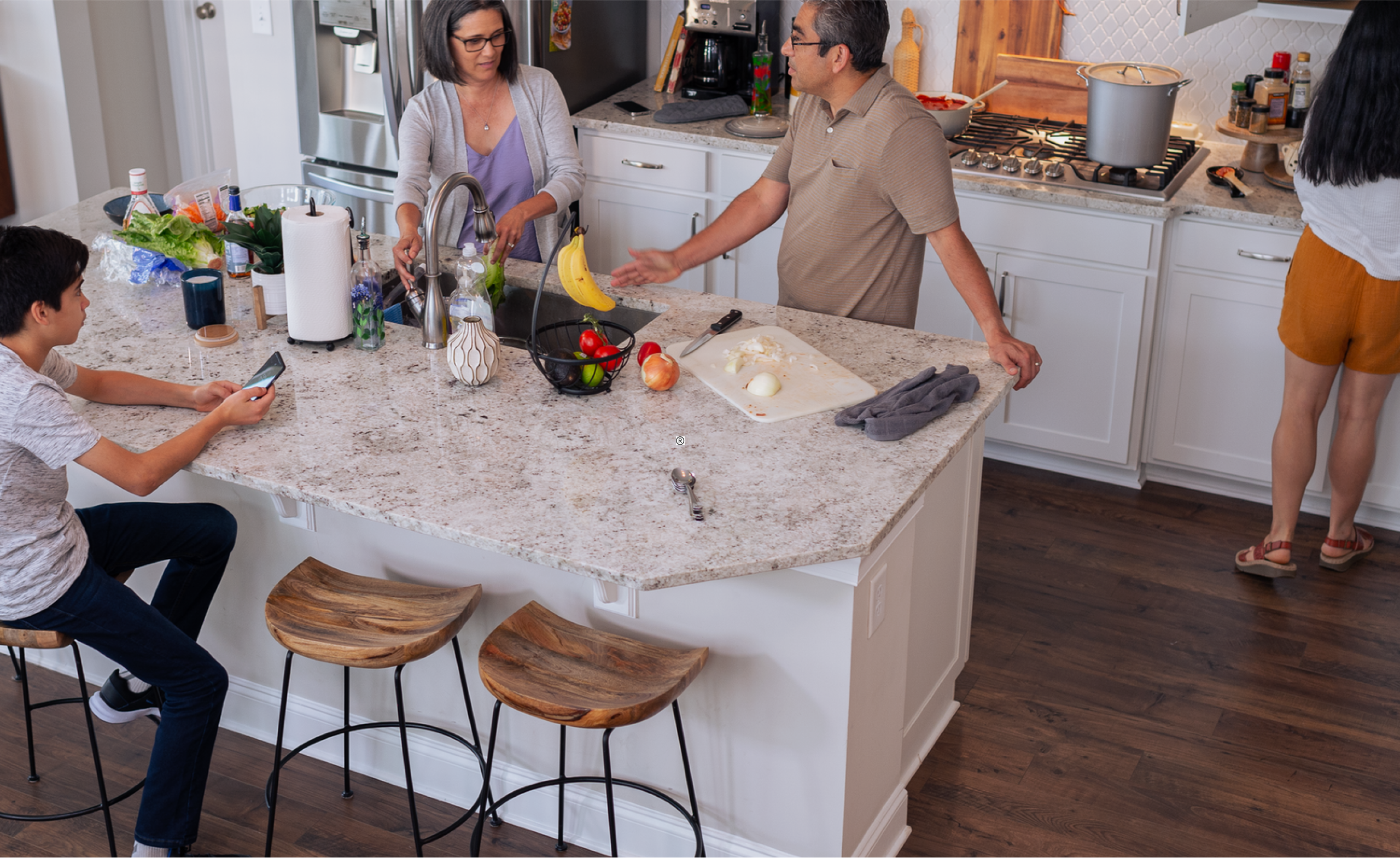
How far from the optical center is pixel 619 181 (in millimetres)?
4477

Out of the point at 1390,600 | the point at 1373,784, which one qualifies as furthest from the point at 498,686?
the point at 1390,600

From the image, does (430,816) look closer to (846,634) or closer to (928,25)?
(846,634)

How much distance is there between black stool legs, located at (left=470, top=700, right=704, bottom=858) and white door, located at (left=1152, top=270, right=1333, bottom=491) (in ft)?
7.09

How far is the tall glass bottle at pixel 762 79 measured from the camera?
171 inches

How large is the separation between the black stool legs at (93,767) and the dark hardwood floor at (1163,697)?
161 cm

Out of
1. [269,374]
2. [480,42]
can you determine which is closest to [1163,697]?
[269,374]

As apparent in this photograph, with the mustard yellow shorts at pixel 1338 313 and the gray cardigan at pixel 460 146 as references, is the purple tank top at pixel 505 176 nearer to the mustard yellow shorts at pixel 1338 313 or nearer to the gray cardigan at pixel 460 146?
the gray cardigan at pixel 460 146

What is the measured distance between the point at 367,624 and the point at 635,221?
8.10 feet

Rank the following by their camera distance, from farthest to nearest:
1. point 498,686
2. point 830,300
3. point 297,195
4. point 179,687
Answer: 1. point 297,195
2. point 830,300
3. point 179,687
4. point 498,686

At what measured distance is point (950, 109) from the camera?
163 inches

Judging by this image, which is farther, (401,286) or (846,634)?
(401,286)

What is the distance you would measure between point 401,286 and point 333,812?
1.20 metres

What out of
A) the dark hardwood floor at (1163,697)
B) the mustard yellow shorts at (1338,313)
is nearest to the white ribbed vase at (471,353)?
the dark hardwood floor at (1163,697)

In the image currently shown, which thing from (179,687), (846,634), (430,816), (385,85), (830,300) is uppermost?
(385,85)
